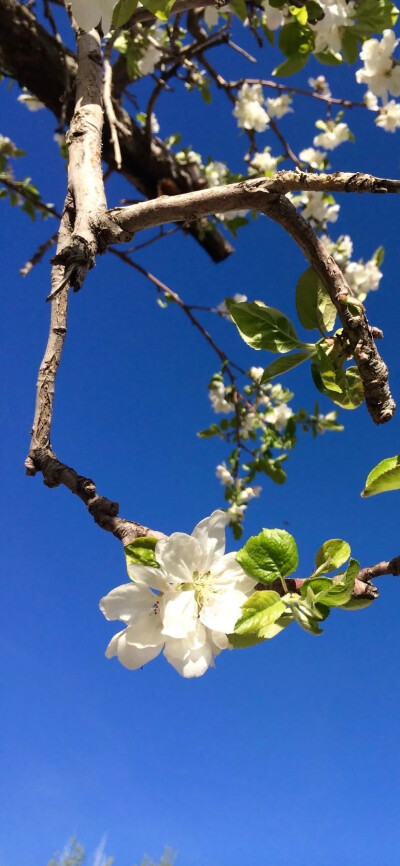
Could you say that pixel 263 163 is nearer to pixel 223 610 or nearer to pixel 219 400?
pixel 219 400

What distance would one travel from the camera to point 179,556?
1.88 feet

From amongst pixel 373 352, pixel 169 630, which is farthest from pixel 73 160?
pixel 169 630

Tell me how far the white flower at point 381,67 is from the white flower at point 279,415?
1.32m

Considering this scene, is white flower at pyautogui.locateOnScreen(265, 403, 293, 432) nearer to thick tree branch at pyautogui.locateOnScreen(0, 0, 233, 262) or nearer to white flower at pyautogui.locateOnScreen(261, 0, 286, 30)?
thick tree branch at pyautogui.locateOnScreen(0, 0, 233, 262)

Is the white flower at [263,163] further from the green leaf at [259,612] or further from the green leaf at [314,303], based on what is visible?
the green leaf at [259,612]

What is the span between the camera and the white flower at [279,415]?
2.70 metres

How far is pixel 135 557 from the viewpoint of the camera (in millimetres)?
566

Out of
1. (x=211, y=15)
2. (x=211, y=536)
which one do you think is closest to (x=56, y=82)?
(x=211, y=15)

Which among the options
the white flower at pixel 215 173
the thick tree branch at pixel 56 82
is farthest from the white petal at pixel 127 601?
the white flower at pixel 215 173

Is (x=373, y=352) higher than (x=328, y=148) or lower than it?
lower

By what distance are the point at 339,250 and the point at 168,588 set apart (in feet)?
6.93

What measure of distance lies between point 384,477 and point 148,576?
0.75 feet

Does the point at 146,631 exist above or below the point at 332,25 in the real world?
below

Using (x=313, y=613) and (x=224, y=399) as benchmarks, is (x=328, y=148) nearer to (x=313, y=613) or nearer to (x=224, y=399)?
(x=224, y=399)
